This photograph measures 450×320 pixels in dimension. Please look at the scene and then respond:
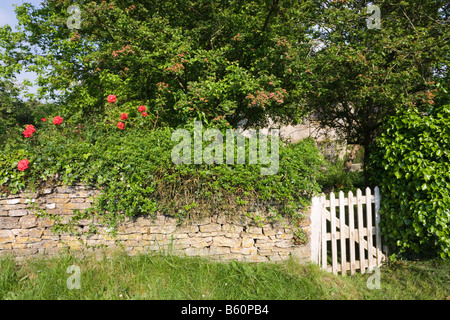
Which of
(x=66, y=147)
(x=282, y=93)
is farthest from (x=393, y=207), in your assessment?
(x=66, y=147)

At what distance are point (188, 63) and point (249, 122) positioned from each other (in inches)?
104

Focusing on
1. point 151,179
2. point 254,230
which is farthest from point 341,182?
point 151,179

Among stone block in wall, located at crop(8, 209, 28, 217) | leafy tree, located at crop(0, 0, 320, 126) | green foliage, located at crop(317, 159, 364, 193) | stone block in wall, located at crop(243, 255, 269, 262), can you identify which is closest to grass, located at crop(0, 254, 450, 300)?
stone block in wall, located at crop(243, 255, 269, 262)

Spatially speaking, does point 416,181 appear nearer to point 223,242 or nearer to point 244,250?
point 244,250

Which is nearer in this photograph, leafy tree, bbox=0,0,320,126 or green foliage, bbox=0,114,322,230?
green foliage, bbox=0,114,322,230

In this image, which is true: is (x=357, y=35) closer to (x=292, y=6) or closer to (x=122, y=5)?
(x=292, y=6)

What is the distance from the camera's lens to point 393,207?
4.63m

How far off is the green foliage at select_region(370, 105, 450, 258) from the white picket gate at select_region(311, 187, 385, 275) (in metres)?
0.24

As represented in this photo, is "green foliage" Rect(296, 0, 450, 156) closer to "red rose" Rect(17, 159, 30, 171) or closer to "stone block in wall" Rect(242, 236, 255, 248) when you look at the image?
"stone block in wall" Rect(242, 236, 255, 248)

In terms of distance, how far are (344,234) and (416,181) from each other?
4.45ft

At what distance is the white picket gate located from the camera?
14.8 ft

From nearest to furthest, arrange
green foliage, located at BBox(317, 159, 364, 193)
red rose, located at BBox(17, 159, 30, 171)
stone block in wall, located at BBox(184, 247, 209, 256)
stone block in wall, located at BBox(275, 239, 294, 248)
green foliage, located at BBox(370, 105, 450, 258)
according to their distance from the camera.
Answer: red rose, located at BBox(17, 159, 30, 171) < green foliage, located at BBox(370, 105, 450, 258) < stone block in wall, located at BBox(184, 247, 209, 256) < stone block in wall, located at BBox(275, 239, 294, 248) < green foliage, located at BBox(317, 159, 364, 193)

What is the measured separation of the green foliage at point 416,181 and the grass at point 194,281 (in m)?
0.49

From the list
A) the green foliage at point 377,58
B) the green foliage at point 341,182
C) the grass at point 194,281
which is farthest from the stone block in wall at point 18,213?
the green foliage at point 341,182
